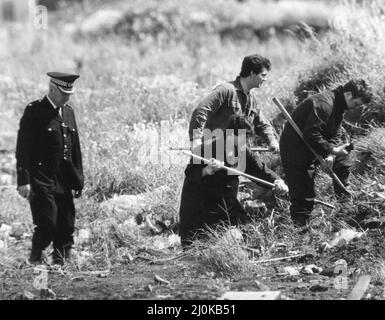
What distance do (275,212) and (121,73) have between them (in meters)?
5.21

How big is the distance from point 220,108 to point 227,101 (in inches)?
3.3

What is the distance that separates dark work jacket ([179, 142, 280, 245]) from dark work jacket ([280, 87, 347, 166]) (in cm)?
27

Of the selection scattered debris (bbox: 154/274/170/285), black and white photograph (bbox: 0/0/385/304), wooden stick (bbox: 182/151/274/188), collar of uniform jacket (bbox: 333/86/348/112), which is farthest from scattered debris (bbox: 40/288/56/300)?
collar of uniform jacket (bbox: 333/86/348/112)

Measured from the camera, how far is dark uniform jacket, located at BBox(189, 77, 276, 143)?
8117 millimetres

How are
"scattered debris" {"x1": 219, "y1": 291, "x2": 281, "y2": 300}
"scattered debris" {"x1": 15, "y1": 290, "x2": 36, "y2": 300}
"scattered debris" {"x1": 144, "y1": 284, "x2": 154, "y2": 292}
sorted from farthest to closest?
"scattered debris" {"x1": 144, "y1": 284, "x2": 154, "y2": 292} < "scattered debris" {"x1": 15, "y1": 290, "x2": 36, "y2": 300} < "scattered debris" {"x1": 219, "y1": 291, "x2": 281, "y2": 300}

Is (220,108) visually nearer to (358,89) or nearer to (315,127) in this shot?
(315,127)

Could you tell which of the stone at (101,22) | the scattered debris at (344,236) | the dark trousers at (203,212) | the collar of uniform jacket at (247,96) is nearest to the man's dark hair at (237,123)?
the collar of uniform jacket at (247,96)

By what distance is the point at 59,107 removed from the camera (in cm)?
844

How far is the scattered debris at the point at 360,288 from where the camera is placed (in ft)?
22.3

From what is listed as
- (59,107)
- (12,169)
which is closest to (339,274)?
(59,107)

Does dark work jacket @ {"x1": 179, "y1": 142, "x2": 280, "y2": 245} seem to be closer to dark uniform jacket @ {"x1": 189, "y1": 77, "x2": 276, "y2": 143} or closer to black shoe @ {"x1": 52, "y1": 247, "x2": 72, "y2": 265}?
dark uniform jacket @ {"x1": 189, "y1": 77, "x2": 276, "y2": 143}

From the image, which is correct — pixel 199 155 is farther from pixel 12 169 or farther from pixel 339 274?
pixel 12 169

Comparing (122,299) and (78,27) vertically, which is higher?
(78,27)

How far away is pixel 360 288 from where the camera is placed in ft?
22.9
